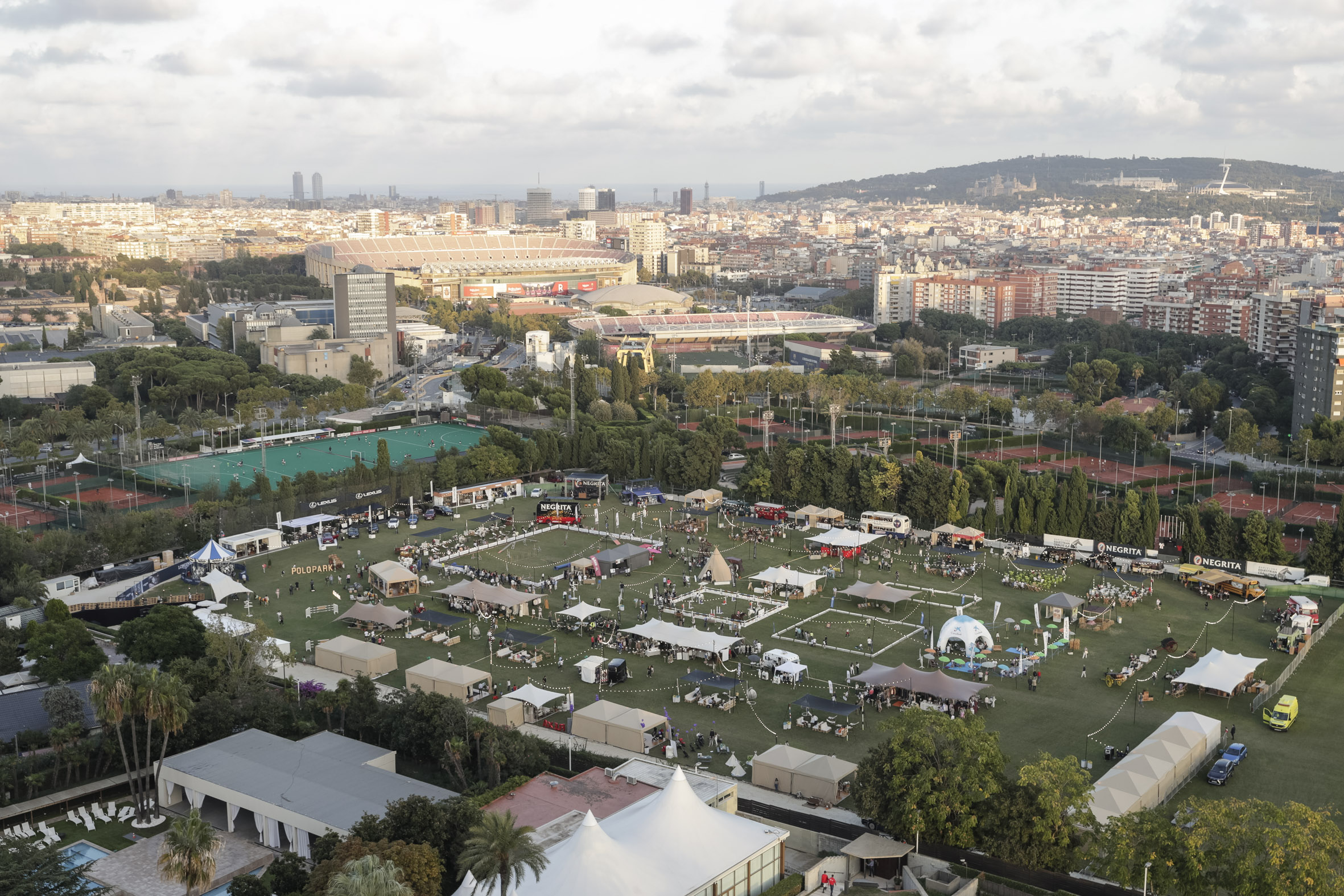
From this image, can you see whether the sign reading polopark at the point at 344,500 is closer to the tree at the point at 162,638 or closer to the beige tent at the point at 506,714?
the tree at the point at 162,638

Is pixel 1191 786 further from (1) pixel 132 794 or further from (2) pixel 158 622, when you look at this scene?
(2) pixel 158 622

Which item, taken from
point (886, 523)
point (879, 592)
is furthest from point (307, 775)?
point (886, 523)

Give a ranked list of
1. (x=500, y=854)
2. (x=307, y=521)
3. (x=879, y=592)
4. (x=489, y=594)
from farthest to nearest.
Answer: (x=307, y=521) < (x=879, y=592) < (x=489, y=594) < (x=500, y=854)

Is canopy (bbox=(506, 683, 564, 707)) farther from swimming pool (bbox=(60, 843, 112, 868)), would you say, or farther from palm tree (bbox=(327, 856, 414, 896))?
palm tree (bbox=(327, 856, 414, 896))

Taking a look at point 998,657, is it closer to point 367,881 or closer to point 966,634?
point 966,634

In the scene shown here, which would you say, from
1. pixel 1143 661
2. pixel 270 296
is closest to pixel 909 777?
pixel 1143 661

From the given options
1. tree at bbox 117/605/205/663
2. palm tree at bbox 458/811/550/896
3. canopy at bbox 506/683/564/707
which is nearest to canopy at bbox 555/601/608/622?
canopy at bbox 506/683/564/707
